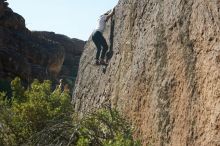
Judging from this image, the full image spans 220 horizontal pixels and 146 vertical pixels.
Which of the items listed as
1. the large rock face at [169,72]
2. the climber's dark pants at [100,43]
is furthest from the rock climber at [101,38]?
the large rock face at [169,72]

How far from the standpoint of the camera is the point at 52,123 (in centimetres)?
748

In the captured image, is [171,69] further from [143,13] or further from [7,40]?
[7,40]

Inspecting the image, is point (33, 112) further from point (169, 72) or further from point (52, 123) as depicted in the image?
point (169, 72)

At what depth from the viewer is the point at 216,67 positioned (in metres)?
5.19

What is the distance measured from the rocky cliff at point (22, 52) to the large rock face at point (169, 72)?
18.6 m

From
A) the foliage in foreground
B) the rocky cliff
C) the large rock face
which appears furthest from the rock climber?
the rocky cliff

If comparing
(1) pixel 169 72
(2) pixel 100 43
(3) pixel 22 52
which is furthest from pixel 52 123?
(3) pixel 22 52

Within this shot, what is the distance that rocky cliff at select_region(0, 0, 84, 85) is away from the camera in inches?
1041

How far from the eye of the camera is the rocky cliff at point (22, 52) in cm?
2644

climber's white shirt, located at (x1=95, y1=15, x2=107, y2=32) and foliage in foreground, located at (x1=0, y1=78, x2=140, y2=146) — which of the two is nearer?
foliage in foreground, located at (x1=0, y1=78, x2=140, y2=146)

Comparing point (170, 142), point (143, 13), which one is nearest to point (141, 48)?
point (143, 13)

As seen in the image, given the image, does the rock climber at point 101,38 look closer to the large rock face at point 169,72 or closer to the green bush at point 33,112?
the large rock face at point 169,72

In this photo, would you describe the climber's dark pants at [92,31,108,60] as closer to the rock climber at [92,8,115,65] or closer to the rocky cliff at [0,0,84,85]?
the rock climber at [92,8,115,65]

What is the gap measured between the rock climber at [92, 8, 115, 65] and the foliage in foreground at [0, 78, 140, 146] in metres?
1.10
